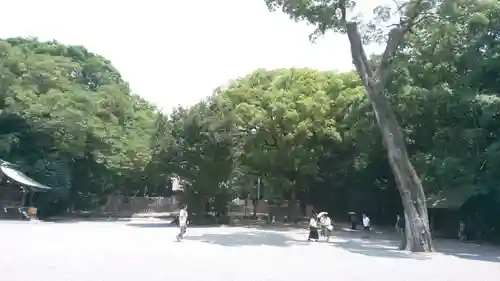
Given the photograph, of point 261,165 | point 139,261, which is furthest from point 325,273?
point 261,165

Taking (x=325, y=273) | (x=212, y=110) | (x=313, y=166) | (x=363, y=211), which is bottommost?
(x=325, y=273)

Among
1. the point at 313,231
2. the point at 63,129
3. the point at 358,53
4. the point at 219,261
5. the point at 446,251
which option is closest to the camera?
the point at 219,261

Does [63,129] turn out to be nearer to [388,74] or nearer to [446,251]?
[388,74]

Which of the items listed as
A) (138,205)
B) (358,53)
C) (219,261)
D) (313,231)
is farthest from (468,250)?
(138,205)

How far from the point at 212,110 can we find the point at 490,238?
16.7 meters

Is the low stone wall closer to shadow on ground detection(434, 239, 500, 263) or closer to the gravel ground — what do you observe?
shadow on ground detection(434, 239, 500, 263)

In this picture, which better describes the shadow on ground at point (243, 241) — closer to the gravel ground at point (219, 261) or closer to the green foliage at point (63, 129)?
the gravel ground at point (219, 261)

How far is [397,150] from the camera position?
22.4m

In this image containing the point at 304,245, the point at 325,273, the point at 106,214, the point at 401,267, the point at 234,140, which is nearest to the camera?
the point at 325,273

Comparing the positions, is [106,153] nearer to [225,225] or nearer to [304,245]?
[225,225]

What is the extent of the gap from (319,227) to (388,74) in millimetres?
7793

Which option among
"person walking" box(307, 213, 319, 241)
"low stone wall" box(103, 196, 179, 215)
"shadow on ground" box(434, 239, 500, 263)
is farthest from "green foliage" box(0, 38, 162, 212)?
"shadow on ground" box(434, 239, 500, 263)

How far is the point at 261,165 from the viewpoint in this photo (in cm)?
3666

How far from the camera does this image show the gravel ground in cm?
1180
